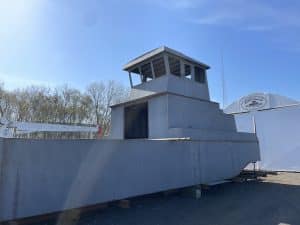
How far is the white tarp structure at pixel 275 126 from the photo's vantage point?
2083 cm

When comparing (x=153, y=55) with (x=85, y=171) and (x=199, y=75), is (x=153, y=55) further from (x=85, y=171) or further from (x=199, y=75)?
(x=85, y=171)

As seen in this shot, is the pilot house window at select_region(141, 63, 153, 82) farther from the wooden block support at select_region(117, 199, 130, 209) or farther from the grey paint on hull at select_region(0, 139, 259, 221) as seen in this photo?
the wooden block support at select_region(117, 199, 130, 209)

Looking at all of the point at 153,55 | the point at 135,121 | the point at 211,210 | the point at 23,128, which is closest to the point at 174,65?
the point at 153,55

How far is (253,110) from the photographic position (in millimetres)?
23266

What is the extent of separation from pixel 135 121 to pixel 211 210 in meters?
8.88

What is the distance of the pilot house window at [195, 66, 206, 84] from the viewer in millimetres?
15513

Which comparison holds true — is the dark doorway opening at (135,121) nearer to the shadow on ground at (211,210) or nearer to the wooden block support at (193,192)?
the wooden block support at (193,192)

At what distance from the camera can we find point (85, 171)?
25.2ft

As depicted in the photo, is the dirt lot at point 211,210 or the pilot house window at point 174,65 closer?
the dirt lot at point 211,210

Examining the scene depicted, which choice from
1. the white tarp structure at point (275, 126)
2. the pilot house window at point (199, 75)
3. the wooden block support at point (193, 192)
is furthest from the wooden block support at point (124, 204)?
the white tarp structure at point (275, 126)

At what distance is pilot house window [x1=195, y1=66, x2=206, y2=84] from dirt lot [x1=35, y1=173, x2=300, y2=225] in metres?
6.69

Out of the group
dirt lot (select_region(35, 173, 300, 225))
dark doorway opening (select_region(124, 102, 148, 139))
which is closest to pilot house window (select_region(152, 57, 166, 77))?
dark doorway opening (select_region(124, 102, 148, 139))

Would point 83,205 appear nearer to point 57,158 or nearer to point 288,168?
point 57,158

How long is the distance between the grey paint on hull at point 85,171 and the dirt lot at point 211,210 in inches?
21.3
